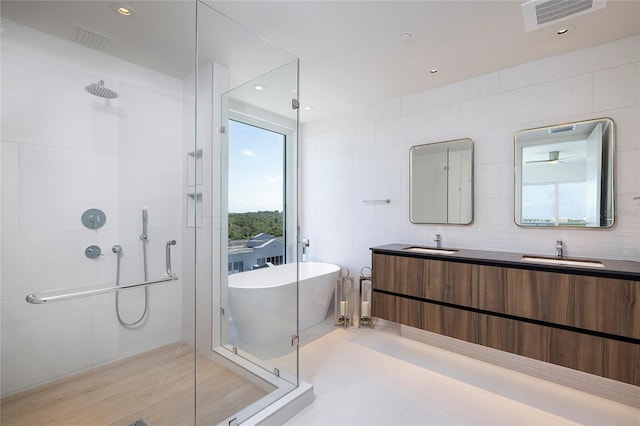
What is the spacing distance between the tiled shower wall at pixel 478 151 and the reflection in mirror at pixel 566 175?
0.20ft

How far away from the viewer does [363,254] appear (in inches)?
136

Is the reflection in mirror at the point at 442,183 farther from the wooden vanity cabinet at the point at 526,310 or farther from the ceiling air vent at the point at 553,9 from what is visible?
the ceiling air vent at the point at 553,9

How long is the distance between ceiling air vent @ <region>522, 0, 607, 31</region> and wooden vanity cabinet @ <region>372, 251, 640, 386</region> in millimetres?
1577

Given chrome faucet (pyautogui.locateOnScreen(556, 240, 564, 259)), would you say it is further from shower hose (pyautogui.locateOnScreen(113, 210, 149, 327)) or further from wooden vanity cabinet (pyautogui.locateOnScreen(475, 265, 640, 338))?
shower hose (pyautogui.locateOnScreen(113, 210, 149, 327))

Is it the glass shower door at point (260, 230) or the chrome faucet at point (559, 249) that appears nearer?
the glass shower door at point (260, 230)

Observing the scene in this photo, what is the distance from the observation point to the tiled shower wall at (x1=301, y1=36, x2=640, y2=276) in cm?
208

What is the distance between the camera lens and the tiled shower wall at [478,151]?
81.8 inches

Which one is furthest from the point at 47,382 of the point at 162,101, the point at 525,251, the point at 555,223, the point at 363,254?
the point at 555,223

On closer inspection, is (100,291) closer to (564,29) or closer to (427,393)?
(427,393)

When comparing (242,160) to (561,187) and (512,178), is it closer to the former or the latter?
(512,178)

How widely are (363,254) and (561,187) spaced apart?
76.0 inches

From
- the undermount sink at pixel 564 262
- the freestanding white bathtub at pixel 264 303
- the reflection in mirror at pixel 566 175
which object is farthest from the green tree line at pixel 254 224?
the reflection in mirror at pixel 566 175

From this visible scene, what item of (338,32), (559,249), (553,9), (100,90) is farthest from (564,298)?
(100,90)

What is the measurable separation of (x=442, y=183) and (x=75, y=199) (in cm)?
296
